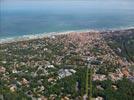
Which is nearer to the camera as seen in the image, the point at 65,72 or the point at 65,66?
the point at 65,72

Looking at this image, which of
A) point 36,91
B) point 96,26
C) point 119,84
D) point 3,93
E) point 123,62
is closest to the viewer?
point 3,93

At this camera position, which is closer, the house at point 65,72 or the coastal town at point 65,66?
the coastal town at point 65,66

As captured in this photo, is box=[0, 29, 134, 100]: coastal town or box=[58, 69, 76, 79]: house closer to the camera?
box=[0, 29, 134, 100]: coastal town

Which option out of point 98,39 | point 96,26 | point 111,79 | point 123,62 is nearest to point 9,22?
point 96,26

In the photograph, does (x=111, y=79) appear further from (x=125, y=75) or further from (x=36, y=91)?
(x=36, y=91)

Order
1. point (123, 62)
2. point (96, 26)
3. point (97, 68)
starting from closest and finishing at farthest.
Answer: point (97, 68), point (123, 62), point (96, 26)

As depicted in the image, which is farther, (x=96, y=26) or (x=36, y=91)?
(x=96, y=26)

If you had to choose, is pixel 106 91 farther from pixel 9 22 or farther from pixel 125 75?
pixel 9 22
